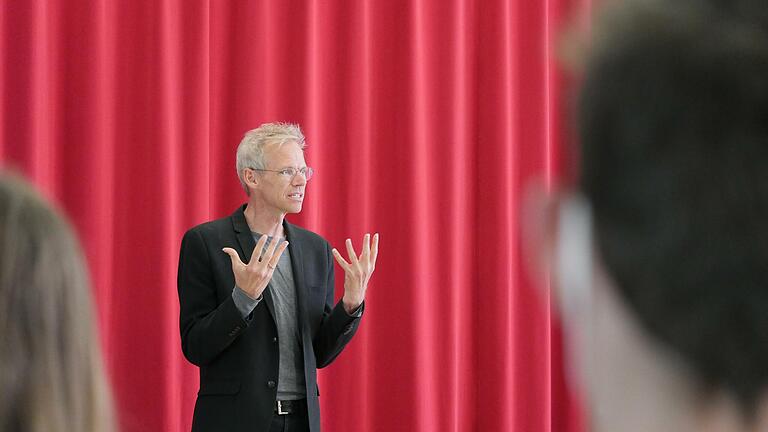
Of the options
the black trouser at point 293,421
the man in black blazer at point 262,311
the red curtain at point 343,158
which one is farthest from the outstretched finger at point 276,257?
the red curtain at point 343,158

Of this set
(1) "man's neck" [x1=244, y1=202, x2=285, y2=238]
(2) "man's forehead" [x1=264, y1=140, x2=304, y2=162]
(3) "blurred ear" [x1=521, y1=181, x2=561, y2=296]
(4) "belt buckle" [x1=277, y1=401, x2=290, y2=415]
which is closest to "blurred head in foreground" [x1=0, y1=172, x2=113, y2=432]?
(3) "blurred ear" [x1=521, y1=181, x2=561, y2=296]

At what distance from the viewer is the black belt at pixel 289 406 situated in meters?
3.08

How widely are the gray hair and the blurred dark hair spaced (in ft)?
9.86

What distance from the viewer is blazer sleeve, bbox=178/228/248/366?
2.98 m

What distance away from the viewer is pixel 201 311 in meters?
3.12

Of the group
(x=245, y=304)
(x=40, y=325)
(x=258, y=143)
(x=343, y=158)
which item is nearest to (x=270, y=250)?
(x=245, y=304)

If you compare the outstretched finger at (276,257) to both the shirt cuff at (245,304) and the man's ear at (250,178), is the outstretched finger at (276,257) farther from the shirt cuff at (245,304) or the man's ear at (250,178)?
the man's ear at (250,178)

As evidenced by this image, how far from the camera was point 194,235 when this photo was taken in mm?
3184

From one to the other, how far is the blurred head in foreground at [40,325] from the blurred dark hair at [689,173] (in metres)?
0.56

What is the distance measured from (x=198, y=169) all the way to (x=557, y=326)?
6.18 feet

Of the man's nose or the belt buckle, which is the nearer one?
the belt buckle

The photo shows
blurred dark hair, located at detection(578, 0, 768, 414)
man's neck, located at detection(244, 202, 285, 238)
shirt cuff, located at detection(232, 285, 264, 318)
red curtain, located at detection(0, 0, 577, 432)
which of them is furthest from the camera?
red curtain, located at detection(0, 0, 577, 432)

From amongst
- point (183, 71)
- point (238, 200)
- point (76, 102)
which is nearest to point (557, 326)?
point (238, 200)

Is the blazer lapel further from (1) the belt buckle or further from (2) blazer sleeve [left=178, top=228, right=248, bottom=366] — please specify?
(1) the belt buckle
